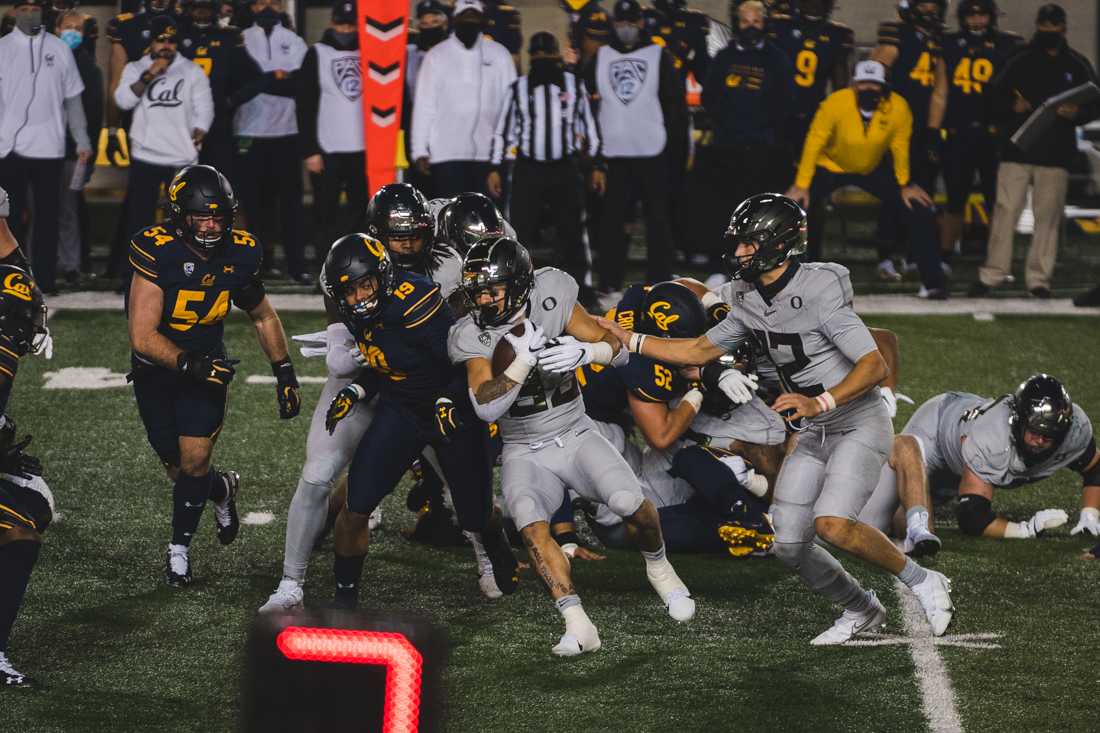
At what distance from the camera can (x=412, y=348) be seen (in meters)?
5.76

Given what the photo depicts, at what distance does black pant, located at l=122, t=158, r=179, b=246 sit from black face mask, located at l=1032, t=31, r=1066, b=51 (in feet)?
19.1

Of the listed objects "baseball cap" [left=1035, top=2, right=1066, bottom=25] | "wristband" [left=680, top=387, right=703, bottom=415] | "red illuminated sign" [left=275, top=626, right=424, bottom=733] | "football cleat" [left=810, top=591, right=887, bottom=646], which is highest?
"baseball cap" [left=1035, top=2, right=1066, bottom=25]

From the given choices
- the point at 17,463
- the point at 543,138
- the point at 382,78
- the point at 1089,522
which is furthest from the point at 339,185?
the point at 17,463

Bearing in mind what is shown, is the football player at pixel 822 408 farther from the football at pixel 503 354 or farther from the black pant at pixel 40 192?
the black pant at pixel 40 192

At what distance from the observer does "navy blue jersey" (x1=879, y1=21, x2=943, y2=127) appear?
12180mm

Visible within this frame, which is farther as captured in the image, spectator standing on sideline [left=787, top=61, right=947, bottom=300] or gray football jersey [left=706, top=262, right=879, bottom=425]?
spectator standing on sideline [left=787, top=61, right=947, bottom=300]

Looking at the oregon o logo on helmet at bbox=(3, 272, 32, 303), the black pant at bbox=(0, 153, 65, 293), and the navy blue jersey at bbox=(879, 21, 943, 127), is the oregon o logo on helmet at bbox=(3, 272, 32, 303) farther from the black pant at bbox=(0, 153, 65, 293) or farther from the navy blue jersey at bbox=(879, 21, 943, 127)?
the navy blue jersey at bbox=(879, 21, 943, 127)

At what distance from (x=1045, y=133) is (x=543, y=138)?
3.46 meters

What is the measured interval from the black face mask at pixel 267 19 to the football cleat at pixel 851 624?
7.64 m

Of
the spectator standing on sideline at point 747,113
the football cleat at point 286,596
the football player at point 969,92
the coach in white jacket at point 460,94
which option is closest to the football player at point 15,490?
the football cleat at point 286,596

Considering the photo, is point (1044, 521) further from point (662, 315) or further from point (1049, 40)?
point (1049, 40)

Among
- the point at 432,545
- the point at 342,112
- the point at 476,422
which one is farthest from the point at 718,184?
the point at 476,422

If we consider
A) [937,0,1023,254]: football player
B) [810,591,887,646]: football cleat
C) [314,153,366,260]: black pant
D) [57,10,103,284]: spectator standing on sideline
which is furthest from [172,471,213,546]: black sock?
[937,0,1023,254]: football player

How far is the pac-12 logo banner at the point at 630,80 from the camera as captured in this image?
10961mm
